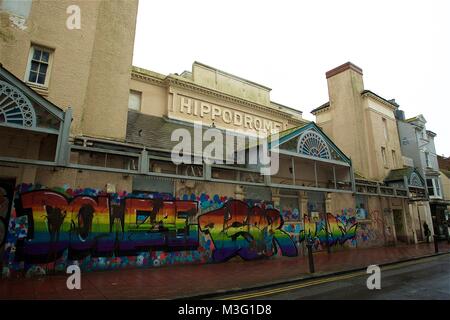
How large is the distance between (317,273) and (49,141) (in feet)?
35.2

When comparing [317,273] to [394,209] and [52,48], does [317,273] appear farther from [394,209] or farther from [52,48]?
[394,209]

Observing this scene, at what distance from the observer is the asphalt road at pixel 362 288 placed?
654 centimetres

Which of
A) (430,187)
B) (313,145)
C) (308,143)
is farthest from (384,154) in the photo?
(308,143)

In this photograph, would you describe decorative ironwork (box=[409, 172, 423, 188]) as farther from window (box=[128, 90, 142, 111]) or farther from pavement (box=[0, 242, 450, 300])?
window (box=[128, 90, 142, 111])

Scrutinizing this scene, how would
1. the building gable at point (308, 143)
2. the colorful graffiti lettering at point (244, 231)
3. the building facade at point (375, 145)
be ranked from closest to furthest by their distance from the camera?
the colorful graffiti lettering at point (244, 231)
the building gable at point (308, 143)
the building facade at point (375, 145)

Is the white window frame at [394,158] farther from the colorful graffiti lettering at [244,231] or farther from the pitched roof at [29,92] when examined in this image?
the pitched roof at [29,92]

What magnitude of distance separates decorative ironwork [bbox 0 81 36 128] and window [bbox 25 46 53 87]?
260cm

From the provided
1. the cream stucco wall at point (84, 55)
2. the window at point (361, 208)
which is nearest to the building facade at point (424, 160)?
the window at point (361, 208)

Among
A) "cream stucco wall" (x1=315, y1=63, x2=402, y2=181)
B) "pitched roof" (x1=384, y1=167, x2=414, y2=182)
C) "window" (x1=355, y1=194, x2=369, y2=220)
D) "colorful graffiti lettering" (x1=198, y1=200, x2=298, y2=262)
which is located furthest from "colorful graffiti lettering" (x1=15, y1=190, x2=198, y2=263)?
"pitched roof" (x1=384, y1=167, x2=414, y2=182)

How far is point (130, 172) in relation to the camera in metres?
9.14

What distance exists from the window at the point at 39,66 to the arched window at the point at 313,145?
11.4 metres

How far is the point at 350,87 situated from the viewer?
23.5 m

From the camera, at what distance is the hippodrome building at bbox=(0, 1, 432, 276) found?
8.84m

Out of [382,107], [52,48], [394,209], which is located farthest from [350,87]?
[52,48]
